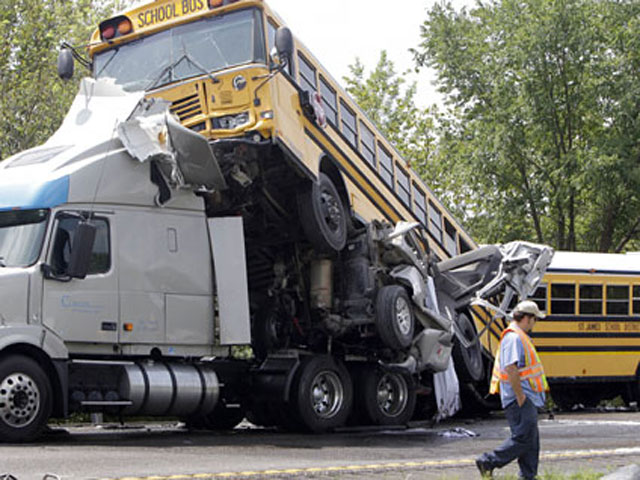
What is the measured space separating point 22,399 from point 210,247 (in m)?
3.17

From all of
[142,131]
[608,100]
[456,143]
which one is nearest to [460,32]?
[456,143]

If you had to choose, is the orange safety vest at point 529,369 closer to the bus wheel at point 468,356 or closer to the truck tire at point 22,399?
the truck tire at point 22,399

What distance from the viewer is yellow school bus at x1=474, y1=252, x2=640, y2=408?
821 inches

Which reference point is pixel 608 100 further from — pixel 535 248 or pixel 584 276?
pixel 535 248

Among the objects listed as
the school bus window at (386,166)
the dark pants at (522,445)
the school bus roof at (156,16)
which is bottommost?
the dark pants at (522,445)

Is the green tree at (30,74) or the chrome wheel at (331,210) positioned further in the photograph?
the green tree at (30,74)

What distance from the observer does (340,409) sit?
47.2 feet

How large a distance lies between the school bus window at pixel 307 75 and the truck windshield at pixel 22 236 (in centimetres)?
394

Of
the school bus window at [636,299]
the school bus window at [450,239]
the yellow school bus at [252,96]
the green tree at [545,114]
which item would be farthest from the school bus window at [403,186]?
the green tree at [545,114]

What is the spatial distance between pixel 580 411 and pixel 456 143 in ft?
41.1

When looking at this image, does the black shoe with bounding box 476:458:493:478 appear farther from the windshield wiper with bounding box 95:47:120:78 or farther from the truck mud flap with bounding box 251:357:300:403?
the windshield wiper with bounding box 95:47:120:78

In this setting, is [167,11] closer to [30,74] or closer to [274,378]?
[274,378]

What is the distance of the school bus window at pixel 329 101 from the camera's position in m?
14.4

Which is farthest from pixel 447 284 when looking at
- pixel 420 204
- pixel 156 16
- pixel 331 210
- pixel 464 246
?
pixel 156 16
